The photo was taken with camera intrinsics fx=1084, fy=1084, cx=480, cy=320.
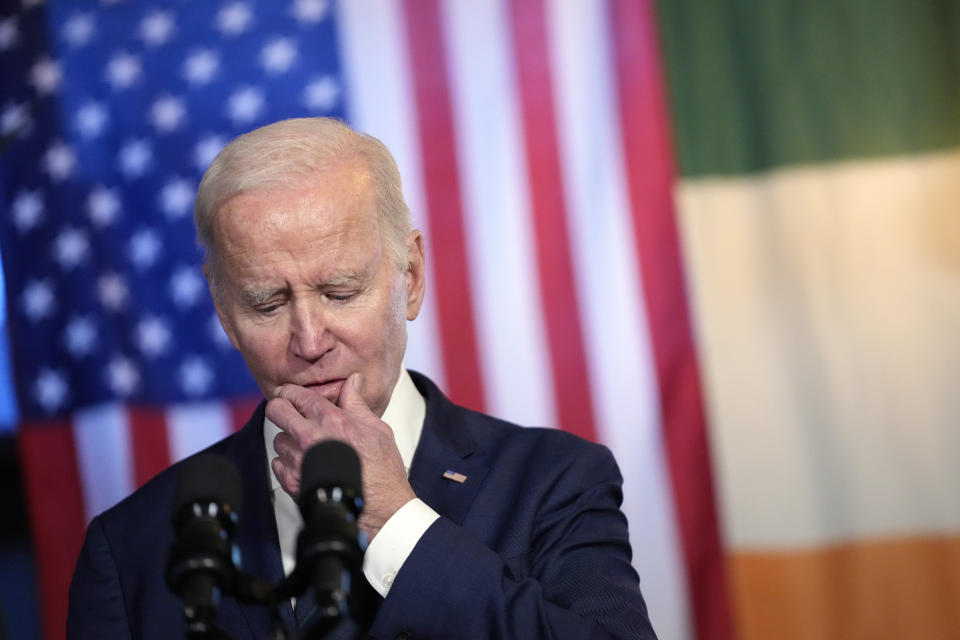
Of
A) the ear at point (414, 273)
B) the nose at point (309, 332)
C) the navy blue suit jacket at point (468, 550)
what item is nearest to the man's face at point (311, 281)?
the nose at point (309, 332)

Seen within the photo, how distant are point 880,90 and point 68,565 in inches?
113

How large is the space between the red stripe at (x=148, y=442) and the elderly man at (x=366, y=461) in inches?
56.8

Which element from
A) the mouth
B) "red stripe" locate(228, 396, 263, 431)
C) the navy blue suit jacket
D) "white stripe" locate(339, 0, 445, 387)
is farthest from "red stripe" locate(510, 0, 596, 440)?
the mouth

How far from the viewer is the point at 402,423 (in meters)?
1.90

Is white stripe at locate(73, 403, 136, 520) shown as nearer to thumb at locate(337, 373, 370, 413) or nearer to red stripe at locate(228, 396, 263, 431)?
red stripe at locate(228, 396, 263, 431)

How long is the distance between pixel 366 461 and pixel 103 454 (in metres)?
2.19

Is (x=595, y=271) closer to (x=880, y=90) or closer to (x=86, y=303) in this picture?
(x=880, y=90)

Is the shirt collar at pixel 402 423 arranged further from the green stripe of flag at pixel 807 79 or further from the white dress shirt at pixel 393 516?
the green stripe of flag at pixel 807 79

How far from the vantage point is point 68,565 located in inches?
135

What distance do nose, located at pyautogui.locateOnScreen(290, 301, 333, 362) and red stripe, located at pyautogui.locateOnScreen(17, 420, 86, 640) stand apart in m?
2.02

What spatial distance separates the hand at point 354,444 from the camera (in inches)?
59.1

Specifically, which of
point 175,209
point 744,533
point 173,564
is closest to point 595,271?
point 744,533

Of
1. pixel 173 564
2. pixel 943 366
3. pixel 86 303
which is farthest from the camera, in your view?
pixel 86 303

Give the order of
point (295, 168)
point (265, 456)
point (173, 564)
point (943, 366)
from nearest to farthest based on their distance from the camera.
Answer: point (173, 564), point (295, 168), point (265, 456), point (943, 366)
